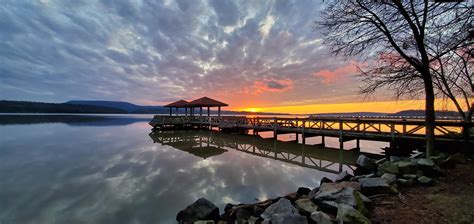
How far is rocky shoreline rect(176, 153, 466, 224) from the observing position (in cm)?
375

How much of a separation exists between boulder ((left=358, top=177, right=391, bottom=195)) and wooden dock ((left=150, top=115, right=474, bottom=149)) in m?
7.48

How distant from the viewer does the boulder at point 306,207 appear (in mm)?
4283

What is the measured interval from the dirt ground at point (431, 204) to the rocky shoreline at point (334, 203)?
0.19m

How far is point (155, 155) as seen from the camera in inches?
548

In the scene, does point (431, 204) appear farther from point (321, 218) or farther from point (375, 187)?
point (321, 218)

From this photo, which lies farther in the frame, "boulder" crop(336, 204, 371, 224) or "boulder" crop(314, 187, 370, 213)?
"boulder" crop(314, 187, 370, 213)

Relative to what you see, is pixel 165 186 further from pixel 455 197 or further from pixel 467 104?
pixel 467 104

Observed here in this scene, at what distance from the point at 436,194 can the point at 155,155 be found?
513 inches

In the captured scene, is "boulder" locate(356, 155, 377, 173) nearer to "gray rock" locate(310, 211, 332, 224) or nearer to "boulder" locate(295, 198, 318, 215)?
"boulder" locate(295, 198, 318, 215)

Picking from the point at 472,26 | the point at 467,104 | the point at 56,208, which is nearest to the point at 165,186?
the point at 56,208

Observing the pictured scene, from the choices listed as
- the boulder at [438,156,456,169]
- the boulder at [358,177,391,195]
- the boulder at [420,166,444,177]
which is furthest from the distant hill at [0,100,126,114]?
the boulder at [438,156,456,169]

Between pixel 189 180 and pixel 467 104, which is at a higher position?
pixel 467 104

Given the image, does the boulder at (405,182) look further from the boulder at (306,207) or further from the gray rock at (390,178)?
the boulder at (306,207)

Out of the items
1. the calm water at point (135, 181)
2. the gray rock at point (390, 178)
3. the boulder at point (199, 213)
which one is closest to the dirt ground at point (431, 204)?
the gray rock at point (390, 178)
